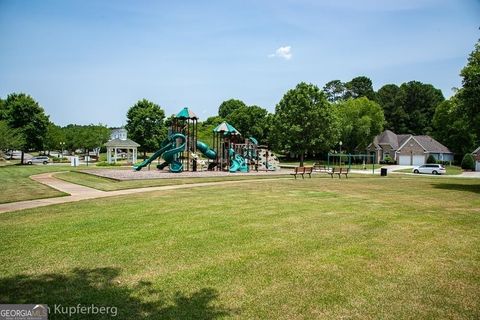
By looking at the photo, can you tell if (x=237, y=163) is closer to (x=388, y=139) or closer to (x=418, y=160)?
(x=418, y=160)

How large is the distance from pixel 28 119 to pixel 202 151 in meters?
33.3

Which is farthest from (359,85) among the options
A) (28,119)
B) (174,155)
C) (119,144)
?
(174,155)

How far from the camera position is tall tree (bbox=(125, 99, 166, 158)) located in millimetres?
73875

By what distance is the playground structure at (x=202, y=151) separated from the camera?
35188 mm

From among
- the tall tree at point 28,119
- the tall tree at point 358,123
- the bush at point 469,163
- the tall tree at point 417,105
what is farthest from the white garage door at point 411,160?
the tall tree at point 28,119

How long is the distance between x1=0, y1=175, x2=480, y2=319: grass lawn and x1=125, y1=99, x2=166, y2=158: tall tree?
6223 centimetres

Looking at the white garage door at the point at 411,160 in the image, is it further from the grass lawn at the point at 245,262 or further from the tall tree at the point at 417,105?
the grass lawn at the point at 245,262

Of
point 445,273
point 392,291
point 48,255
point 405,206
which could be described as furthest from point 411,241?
point 48,255

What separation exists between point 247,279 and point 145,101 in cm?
7360

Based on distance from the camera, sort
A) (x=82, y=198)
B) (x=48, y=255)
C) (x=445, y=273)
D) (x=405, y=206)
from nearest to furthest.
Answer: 1. (x=445, y=273)
2. (x=48, y=255)
3. (x=405, y=206)
4. (x=82, y=198)

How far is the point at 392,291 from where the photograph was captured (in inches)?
244

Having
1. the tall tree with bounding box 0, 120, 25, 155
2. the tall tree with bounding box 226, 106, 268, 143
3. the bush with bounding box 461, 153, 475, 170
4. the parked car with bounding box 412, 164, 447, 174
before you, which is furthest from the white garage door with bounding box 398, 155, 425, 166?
the tall tree with bounding box 0, 120, 25, 155

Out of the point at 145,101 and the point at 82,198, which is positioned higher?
the point at 145,101

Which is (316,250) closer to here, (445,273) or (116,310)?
(445,273)
